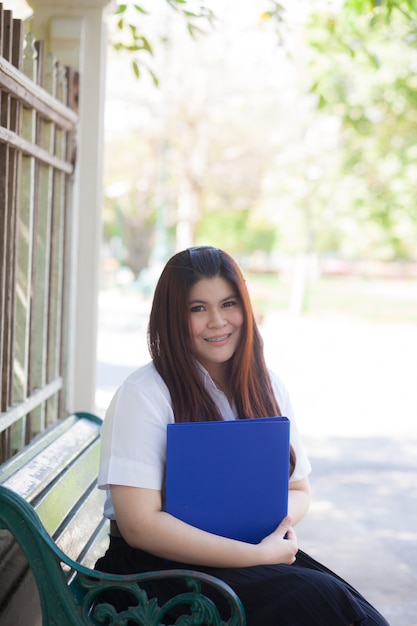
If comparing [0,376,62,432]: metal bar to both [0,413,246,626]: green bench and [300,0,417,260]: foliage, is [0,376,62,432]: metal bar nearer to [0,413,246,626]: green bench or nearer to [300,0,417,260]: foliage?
[0,413,246,626]: green bench

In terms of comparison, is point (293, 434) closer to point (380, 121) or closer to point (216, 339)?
point (216, 339)

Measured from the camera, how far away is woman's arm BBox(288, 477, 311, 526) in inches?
108

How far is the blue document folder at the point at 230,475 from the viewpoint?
237 centimetres

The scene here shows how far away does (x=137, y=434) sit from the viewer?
8.07ft

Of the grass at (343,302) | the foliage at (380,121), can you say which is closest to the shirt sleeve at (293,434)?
the foliage at (380,121)

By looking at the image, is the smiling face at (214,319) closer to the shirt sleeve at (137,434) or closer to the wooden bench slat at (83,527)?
the shirt sleeve at (137,434)

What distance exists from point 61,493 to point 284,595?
961mm

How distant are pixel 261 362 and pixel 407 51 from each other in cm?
1705

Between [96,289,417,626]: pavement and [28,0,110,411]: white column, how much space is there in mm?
1779

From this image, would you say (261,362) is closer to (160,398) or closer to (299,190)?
(160,398)

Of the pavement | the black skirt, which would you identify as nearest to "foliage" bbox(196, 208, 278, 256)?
the pavement

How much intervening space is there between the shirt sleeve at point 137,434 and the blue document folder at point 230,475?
3.4 inches

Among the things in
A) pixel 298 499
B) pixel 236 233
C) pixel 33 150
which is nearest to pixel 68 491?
pixel 298 499

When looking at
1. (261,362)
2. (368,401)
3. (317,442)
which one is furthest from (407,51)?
(261,362)
